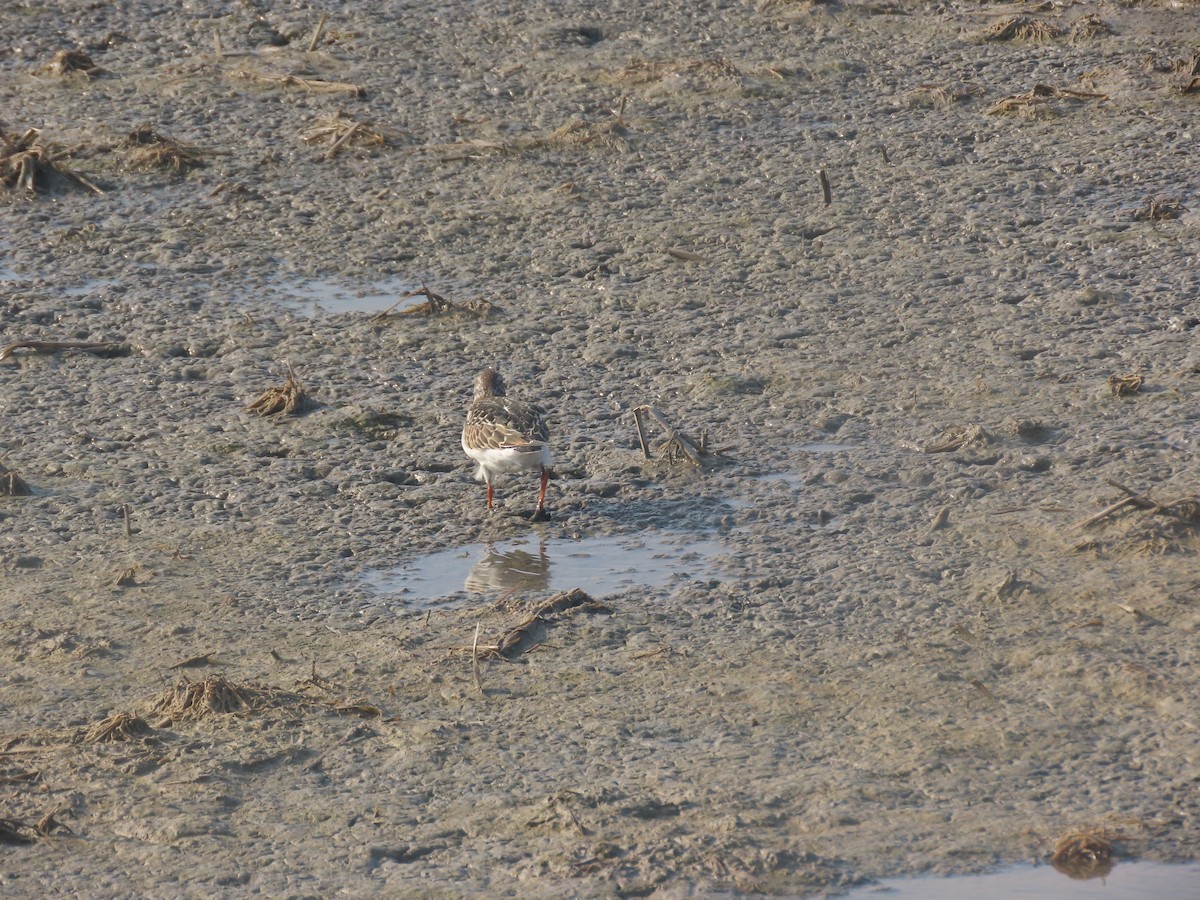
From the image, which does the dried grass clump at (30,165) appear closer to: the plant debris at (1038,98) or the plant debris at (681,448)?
the plant debris at (681,448)

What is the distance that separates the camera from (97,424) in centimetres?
809

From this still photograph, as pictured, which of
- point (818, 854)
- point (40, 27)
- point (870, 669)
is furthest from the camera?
point (40, 27)

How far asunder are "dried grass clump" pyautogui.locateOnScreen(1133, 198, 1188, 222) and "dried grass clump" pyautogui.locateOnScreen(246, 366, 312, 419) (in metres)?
5.08

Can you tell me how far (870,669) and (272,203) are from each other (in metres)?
6.37

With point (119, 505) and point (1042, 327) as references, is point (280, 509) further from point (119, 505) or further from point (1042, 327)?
point (1042, 327)

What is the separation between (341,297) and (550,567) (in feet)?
10.9

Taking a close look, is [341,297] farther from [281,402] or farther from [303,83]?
[303,83]

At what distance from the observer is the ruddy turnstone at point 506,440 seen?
6.98 m

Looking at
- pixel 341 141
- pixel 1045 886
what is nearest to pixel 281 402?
pixel 341 141

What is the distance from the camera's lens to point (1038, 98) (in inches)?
440

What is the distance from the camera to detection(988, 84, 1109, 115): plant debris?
36.6 feet

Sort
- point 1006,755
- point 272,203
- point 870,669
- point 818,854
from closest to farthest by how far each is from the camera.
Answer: point 818,854, point 1006,755, point 870,669, point 272,203

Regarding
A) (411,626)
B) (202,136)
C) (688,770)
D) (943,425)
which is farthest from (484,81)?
(688,770)

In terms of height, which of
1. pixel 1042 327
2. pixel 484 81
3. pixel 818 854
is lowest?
pixel 818 854
